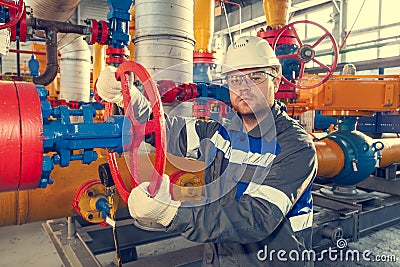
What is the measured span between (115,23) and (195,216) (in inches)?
48.9

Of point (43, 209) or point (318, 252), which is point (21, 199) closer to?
point (43, 209)

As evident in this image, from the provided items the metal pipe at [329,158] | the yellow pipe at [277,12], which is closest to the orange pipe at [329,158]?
the metal pipe at [329,158]

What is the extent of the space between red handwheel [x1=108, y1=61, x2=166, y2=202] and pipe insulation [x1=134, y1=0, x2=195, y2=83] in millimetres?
826

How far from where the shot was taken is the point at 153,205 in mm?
797

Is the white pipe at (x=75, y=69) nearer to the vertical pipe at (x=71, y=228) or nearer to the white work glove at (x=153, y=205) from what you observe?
the vertical pipe at (x=71, y=228)

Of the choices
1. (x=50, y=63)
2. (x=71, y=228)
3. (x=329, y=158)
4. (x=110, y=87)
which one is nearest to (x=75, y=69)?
(x=50, y=63)

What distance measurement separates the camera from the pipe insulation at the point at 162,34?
1.81 m

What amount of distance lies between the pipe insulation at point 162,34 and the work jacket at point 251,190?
0.50 m

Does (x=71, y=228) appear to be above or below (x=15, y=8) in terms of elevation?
below

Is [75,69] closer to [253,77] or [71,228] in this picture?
[71,228]

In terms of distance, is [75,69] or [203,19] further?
[75,69]

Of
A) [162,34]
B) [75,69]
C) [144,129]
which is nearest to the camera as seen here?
[144,129]

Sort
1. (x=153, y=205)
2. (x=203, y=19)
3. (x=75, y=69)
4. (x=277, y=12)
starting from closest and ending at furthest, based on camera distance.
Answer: (x=153, y=205) → (x=277, y=12) → (x=203, y=19) → (x=75, y=69)

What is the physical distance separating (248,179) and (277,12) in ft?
6.50
